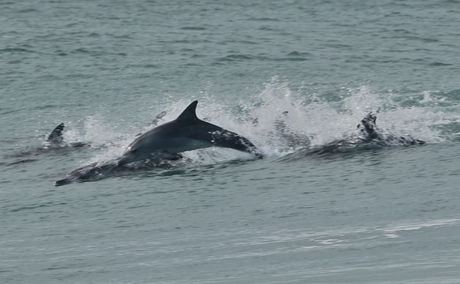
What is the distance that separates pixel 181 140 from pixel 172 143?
0.14 meters

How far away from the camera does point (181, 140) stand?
18.5 m

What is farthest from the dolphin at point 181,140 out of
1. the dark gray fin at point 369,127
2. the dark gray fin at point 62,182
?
the dark gray fin at point 369,127

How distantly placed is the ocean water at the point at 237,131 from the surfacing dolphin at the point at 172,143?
0.28m

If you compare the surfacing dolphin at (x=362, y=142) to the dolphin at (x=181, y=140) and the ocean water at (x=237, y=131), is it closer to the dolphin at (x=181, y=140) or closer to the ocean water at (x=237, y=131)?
the ocean water at (x=237, y=131)

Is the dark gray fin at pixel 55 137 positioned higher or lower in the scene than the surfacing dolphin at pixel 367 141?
lower

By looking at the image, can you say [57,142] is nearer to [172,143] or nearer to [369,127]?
[172,143]

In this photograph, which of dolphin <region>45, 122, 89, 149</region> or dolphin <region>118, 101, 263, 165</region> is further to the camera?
dolphin <region>45, 122, 89, 149</region>

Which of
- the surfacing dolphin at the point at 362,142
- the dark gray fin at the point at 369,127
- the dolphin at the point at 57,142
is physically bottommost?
the dolphin at the point at 57,142

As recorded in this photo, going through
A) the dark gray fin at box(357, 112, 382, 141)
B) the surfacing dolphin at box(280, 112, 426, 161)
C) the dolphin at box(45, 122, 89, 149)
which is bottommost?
the dolphin at box(45, 122, 89, 149)

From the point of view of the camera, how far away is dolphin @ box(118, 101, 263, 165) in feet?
60.6

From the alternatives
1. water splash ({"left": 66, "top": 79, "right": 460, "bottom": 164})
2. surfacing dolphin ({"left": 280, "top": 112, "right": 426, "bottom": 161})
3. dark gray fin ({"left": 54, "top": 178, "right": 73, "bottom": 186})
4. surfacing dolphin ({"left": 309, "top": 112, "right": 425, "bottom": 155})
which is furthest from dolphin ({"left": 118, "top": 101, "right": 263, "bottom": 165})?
surfacing dolphin ({"left": 309, "top": 112, "right": 425, "bottom": 155})

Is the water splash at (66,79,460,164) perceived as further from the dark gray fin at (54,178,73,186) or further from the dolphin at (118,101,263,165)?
the dark gray fin at (54,178,73,186)

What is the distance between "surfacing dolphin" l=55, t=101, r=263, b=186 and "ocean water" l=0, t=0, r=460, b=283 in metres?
0.28

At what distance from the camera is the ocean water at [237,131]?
12461 mm
